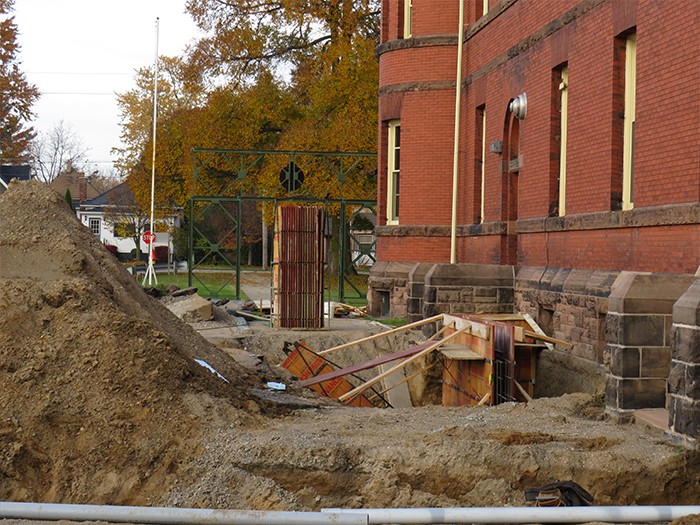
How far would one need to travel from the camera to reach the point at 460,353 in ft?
37.2

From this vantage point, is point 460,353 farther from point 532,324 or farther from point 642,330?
point 642,330

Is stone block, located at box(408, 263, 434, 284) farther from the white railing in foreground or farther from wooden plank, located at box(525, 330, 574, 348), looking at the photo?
the white railing in foreground

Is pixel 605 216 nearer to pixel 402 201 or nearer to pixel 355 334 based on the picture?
pixel 355 334

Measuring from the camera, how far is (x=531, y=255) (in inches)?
516

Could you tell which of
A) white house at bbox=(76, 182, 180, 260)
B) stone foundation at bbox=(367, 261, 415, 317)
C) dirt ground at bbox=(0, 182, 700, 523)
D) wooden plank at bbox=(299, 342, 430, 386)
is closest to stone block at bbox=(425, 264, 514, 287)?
wooden plank at bbox=(299, 342, 430, 386)

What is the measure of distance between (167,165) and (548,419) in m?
34.7

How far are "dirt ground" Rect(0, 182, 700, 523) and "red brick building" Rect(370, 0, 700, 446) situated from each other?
0.92 metres

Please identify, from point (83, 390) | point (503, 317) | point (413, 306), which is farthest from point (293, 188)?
point (83, 390)

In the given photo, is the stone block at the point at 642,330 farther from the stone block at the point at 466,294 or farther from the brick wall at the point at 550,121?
the stone block at the point at 466,294

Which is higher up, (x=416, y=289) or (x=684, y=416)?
(x=416, y=289)

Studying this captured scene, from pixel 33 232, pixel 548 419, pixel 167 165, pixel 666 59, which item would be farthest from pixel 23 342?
pixel 167 165

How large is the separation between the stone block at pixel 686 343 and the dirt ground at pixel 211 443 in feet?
2.72

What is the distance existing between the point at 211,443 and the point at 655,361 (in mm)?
4600

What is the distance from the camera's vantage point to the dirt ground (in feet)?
19.2
